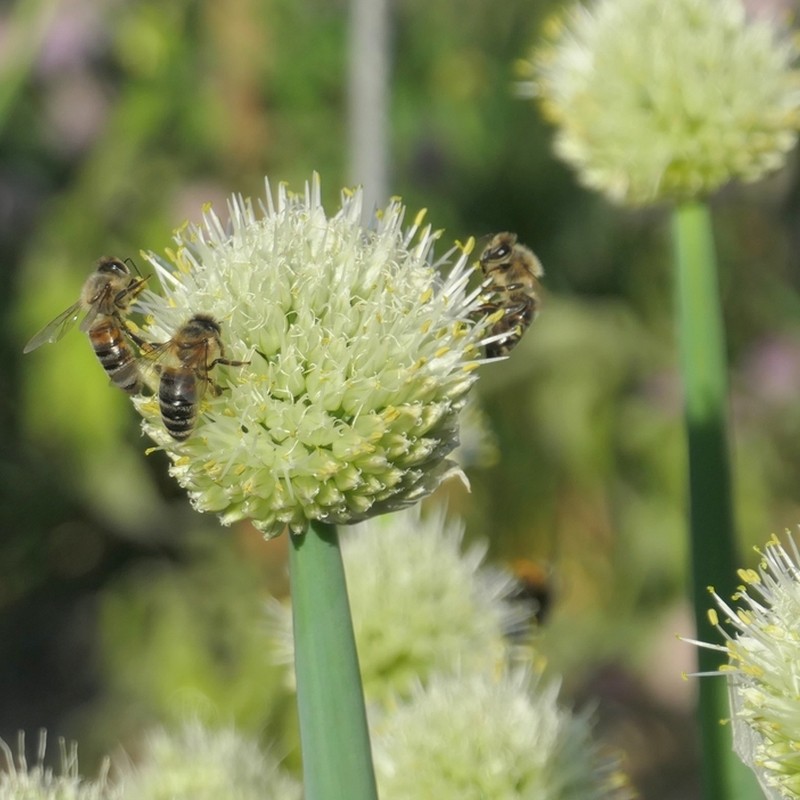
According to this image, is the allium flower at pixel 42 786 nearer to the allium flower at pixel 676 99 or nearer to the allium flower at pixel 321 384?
the allium flower at pixel 321 384

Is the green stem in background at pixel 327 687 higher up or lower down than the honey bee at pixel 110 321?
lower down

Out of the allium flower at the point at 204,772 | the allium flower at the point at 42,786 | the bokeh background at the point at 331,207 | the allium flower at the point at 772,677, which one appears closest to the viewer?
the allium flower at the point at 772,677

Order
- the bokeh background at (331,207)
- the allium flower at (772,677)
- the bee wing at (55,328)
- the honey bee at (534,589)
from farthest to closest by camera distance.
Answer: the bokeh background at (331,207) → the honey bee at (534,589) → the bee wing at (55,328) → the allium flower at (772,677)

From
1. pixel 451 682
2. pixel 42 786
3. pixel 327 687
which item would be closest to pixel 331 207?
pixel 451 682

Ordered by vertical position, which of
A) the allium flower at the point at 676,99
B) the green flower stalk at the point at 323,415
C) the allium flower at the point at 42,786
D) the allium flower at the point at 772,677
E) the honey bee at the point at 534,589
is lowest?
the allium flower at the point at 772,677

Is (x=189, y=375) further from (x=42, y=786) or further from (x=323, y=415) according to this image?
(x=42, y=786)

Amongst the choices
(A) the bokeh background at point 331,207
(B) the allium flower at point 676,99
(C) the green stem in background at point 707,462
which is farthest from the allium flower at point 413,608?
(A) the bokeh background at point 331,207

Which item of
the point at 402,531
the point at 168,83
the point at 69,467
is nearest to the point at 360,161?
the point at 402,531

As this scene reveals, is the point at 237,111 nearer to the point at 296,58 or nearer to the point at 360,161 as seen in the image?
the point at 296,58
